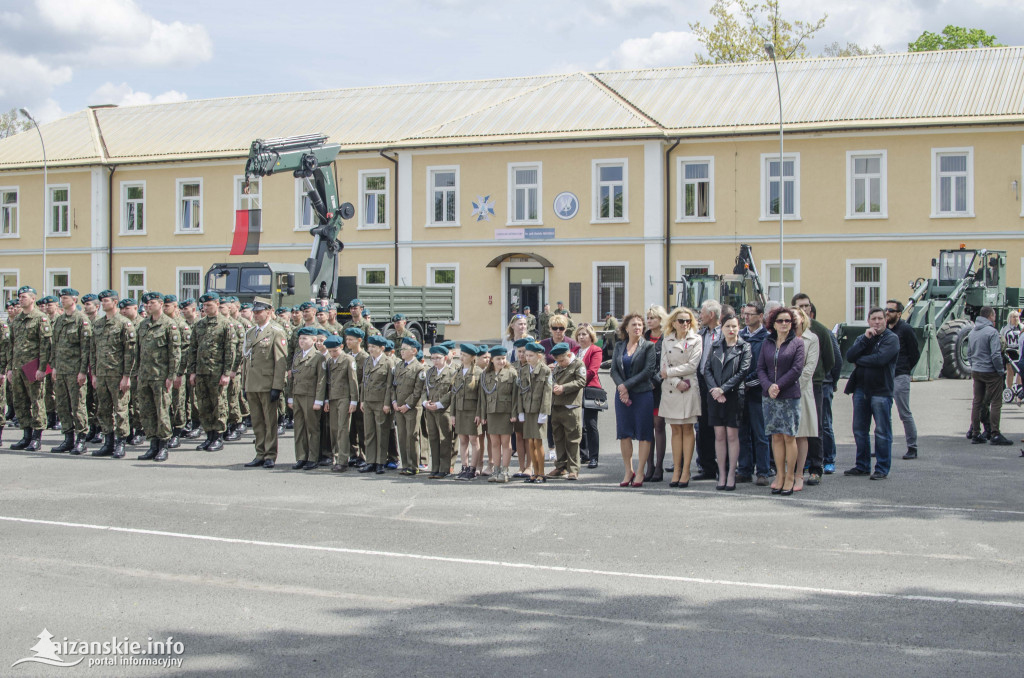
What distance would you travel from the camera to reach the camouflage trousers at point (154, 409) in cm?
1301

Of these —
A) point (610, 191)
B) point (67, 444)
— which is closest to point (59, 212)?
point (610, 191)

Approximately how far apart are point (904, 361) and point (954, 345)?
44.7ft

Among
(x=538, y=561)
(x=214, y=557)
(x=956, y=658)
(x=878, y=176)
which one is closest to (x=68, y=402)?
(x=214, y=557)

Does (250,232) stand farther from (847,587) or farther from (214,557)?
(847,587)

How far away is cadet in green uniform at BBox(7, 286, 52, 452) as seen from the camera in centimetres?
1420

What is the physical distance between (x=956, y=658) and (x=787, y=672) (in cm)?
92

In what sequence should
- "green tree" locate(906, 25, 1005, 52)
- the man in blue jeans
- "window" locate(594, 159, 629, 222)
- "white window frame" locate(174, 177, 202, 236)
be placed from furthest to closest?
1. "green tree" locate(906, 25, 1005, 52)
2. "white window frame" locate(174, 177, 202, 236)
3. "window" locate(594, 159, 629, 222)
4. the man in blue jeans

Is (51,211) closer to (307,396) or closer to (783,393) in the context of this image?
(307,396)

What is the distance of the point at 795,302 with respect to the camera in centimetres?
1129

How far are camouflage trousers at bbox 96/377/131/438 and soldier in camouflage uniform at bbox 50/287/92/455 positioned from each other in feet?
1.41

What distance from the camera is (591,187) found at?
1359 inches

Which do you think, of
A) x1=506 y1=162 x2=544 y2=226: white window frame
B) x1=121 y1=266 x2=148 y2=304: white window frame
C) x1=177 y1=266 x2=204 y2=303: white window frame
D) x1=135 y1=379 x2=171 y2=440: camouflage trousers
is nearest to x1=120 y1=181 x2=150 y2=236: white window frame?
x1=121 y1=266 x2=148 y2=304: white window frame

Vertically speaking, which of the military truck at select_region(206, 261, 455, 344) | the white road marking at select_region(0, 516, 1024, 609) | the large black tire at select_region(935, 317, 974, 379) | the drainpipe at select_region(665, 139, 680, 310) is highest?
the drainpipe at select_region(665, 139, 680, 310)

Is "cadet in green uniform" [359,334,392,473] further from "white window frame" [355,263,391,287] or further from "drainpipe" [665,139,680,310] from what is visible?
"white window frame" [355,263,391,287]
